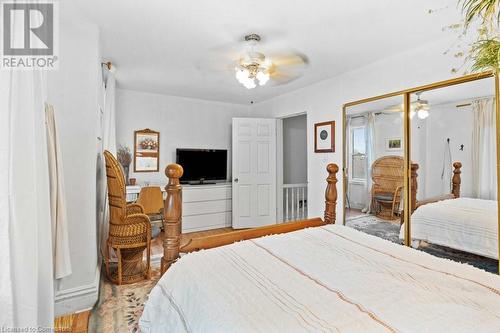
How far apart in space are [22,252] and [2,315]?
0.23m

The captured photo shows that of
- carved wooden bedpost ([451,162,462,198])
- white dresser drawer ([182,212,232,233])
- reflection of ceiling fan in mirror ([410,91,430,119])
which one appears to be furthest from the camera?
white dresser drawer ([182,212,232,233])

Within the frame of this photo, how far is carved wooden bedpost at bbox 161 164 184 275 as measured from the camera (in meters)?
1.52

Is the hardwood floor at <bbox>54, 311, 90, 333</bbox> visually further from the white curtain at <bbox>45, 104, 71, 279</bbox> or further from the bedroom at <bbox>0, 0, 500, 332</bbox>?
the white curtain at <bbox>45, 104, 71, 279</bbox>

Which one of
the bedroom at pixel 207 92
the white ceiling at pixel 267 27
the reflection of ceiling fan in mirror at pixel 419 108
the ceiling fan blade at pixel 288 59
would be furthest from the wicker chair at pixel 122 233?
the reflection of ceiling fan in mirror at pixel 419 108

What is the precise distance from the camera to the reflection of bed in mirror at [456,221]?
2.02 meters

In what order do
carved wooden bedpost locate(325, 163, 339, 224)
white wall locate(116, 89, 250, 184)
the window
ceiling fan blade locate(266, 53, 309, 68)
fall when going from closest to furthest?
carved wooden bedpost locate(325, 163, 339, 224)
ceiling fan blade locate(266, 53, 309, 68)
the window
white wall locate(116, 89, 250, 184)

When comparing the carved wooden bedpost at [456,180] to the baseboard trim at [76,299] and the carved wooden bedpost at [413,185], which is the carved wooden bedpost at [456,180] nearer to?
the carved wooden bedpost at [413,185]

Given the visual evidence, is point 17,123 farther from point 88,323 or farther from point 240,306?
point 88,323

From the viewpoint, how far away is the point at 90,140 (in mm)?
2148

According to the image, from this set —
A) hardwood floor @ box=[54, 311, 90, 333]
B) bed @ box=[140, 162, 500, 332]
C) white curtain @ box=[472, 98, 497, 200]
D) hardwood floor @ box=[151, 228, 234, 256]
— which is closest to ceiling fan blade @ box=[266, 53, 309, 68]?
white curtain @ box=[472, 98, 497, 200]

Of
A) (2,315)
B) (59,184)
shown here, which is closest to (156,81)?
(59,184)

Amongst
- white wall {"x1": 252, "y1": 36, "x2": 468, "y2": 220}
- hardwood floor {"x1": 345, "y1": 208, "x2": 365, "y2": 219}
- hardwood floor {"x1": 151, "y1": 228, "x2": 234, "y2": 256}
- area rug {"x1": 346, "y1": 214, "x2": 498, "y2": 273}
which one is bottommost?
hardwood floor {"x1": 151, "y1": 228, "x2": 234, "y2": 256}

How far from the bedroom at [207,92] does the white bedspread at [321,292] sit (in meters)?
0.01

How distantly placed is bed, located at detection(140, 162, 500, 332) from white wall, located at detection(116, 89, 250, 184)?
10.6 feet
